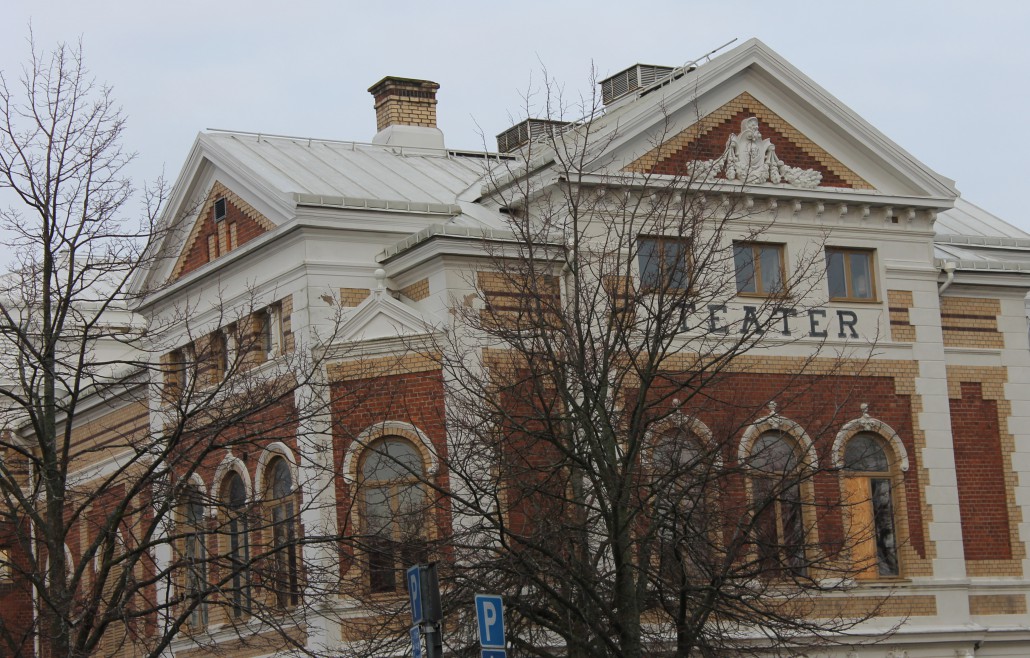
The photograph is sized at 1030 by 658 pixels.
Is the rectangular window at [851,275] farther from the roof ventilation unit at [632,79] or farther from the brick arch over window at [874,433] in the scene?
the roof ventilation unit at [632,79]

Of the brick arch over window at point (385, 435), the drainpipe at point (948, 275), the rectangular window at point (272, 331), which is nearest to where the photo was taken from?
the brick arch over window at point (385, 435)

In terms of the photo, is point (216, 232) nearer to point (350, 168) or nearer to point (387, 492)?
point (350, 168)

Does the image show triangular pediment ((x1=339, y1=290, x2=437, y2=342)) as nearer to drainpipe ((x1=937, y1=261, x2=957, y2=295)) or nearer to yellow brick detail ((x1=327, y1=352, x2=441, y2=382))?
yellow brick detail ((x1=327, y1=352, x2=441, y2=382))

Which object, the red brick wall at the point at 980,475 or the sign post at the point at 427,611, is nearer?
the sign post at the point at 427,611

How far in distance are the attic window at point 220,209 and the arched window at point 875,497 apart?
11.4m

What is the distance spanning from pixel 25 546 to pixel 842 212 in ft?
50.6

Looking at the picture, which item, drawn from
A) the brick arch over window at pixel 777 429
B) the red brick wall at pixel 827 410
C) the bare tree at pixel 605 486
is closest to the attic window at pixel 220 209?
the bare tree at pixel 605 486

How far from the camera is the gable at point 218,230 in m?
28.6

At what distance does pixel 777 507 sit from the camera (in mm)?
27328

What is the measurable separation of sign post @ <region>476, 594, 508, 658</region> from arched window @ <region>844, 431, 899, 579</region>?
51.2ft

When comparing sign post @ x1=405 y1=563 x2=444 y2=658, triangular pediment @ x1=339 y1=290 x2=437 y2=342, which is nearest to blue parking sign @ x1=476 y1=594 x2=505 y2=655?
sign post @ x1=405 y1=563 x2=444 y2=658

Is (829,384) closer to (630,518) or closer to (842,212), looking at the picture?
(842,212)

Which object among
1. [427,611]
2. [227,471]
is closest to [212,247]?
[227,471]

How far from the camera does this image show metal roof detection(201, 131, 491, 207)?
93.6 ft
